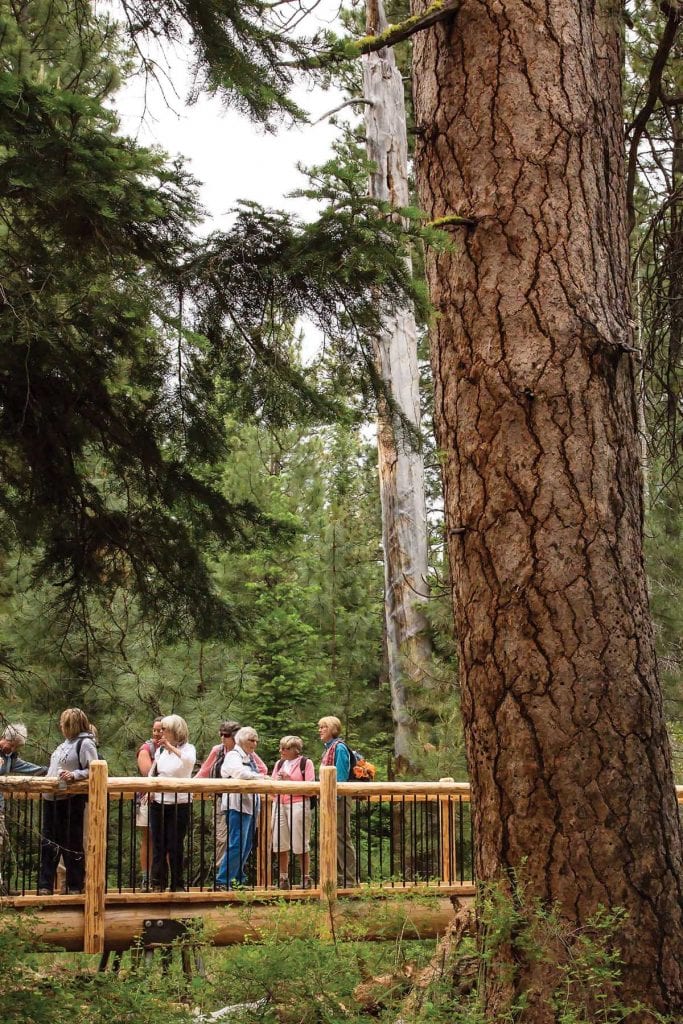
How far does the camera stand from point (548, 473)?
368 centimetres

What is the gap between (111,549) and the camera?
5965mm

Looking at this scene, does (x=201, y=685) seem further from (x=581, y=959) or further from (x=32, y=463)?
(x=581, y=959)

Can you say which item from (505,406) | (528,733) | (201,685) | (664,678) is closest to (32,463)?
(505,406)

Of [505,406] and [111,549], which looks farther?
[111,549]

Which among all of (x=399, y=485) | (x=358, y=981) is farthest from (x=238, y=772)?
(x=399, y=485)

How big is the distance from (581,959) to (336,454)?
2139 cm

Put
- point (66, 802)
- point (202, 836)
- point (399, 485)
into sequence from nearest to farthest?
point (202, 836) → point (66, 802) → point (399, 485)

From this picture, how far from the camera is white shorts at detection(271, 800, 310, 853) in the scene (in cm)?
814

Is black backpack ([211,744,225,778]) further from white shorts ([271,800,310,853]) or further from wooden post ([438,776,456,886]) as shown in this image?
wooden post ([438,776,456,886])

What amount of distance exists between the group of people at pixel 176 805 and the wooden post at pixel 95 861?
168 mm

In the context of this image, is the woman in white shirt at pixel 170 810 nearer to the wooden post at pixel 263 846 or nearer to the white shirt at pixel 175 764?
the white shirt at pixel 175 764

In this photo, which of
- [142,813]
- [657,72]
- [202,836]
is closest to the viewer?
[657,72]

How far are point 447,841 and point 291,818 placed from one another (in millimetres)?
1605

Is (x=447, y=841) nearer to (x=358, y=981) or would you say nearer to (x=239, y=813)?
(x=239, y=813)
